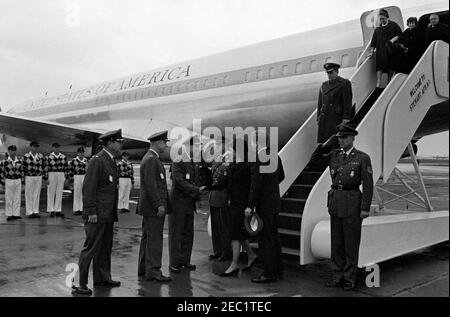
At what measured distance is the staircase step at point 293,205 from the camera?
18.2 feet

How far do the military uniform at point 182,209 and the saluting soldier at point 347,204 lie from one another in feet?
5.70

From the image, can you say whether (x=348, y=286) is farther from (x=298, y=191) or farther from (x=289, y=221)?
(x=298, y=191)

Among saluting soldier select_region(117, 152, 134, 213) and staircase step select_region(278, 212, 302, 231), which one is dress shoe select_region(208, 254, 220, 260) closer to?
staircase step select_region(278, 212, 302, 231)

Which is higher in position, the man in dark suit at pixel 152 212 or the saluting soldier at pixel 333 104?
the saluting soldier at pixel 333 104

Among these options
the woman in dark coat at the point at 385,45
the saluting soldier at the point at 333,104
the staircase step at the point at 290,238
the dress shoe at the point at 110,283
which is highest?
the woman in dark coat at the point at 385,45

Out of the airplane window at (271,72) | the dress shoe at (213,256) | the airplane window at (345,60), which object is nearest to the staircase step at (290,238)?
the dress shoe at (213,256)

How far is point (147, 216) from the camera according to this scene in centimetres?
491

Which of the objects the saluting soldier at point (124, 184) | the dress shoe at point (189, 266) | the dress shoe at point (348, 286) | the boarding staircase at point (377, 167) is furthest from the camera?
the saluting soldier at point (124, 184)

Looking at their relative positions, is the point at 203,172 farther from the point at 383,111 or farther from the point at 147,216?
the point at 383,111

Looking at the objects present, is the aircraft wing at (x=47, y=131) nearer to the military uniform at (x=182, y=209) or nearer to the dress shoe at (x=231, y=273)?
the military uniform at (x=182, y=209)

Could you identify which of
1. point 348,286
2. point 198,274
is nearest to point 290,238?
point 348,286

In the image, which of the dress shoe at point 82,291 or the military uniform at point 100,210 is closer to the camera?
the dress shoe at point 82,291

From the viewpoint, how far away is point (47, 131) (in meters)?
12.7

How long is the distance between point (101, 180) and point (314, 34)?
6046 mm
